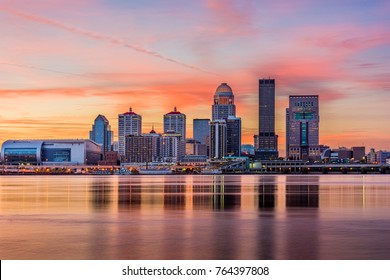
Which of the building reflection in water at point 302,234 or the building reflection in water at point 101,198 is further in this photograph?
the building reflection in water at point 101,198

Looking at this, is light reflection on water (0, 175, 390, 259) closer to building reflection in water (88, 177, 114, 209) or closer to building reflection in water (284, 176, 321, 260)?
building reflection in water (284, 176, 321, 260)

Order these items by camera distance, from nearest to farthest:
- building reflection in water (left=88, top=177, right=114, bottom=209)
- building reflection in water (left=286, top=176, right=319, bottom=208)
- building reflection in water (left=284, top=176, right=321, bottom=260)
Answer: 1. building reflection in water (left=284, top=176, right=321, bottom=260)
2. building reflection in water (left=88, top=177, right=114, bottom=209)
3. building reflection in water (left=286, top=176, right=319, bottom=208)

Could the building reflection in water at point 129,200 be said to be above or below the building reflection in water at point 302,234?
below

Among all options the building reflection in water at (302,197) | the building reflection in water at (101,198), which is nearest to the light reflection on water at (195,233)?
the building reflection in water at (101,198)

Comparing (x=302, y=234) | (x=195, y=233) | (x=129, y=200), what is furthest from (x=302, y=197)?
(x=195, y=233)

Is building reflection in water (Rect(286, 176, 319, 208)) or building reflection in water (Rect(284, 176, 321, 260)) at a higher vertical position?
building reflection in water (Rect(284, 176, 321, 260))

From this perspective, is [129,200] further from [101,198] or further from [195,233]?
[195,233]

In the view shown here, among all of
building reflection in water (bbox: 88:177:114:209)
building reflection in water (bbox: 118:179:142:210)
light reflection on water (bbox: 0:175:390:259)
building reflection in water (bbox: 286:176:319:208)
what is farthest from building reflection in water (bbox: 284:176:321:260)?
building reflection in water (bbox: 88:177:114:209)

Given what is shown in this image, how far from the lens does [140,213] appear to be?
47062 millimetres

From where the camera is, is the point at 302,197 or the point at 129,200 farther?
the point at 302,197

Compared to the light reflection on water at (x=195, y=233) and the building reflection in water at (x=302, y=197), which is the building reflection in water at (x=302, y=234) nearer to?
the light reflection on water at (x=195, y=233)
